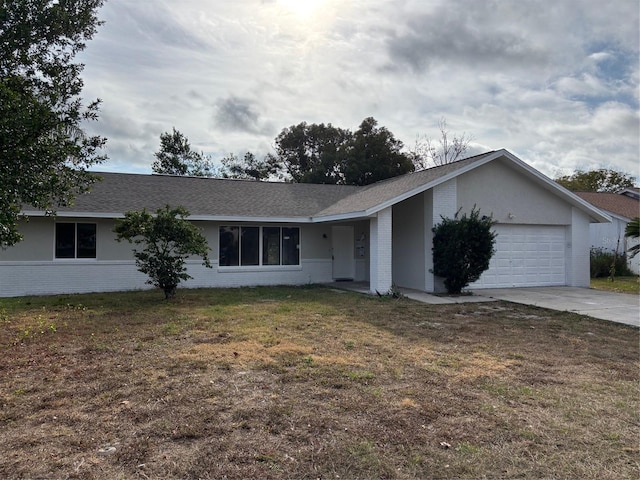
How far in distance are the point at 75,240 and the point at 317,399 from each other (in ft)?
38.8

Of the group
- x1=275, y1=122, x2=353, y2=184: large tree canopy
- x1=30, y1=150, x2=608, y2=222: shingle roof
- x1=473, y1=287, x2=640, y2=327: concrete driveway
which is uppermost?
x1=275, y1=122, x2=353, y2=184: large tree canopy

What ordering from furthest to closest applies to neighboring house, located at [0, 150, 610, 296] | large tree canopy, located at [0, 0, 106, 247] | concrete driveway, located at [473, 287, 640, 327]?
neighboring house, located at [0, 150, 610, 296] → concrete driveway, located at [473, 287, 640, 327] → large tree canopy, located at [0, 0, 106, 247]

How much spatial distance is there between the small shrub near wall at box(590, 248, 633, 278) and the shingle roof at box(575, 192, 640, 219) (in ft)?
12.3

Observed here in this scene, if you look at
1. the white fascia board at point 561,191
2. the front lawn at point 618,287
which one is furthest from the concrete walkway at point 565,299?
the white fascia board at point 561,191

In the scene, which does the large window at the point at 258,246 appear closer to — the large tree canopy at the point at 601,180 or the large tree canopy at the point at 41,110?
the large tree canopy at the point at 41,110

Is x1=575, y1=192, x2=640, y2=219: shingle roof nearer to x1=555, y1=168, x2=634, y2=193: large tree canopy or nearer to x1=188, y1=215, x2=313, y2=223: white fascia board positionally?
x1=188, y1=215, x2=313, y2=223: white fascia board

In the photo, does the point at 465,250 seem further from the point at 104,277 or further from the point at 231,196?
the point at 104,277

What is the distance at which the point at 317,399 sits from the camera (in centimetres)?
457

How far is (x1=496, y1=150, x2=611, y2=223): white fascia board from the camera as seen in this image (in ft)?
47.2

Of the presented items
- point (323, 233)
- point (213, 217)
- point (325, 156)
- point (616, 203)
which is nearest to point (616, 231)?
point (616, 203)

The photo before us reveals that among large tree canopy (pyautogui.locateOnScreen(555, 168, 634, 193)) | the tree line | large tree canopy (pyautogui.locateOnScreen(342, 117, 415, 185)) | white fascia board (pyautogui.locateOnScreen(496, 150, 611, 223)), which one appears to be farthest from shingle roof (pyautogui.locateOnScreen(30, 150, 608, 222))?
large tree canopy (pyautogui.locateOnScreen(555, 168, 634, 193))

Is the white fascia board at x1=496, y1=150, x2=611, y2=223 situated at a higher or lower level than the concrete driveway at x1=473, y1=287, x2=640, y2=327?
higher

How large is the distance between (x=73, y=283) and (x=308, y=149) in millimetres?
27016

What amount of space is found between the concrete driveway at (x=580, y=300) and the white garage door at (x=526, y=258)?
51 cm
